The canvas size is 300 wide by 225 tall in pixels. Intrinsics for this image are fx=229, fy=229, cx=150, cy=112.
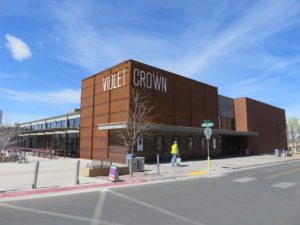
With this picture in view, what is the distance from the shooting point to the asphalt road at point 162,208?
5.71 metres

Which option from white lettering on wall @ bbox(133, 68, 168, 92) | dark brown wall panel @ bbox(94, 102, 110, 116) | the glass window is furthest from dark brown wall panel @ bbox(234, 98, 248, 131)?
dark brown wall panel @ bbox(94, 102, 110, 116)

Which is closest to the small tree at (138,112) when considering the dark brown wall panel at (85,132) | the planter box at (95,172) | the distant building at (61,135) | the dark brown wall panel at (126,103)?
the dark brown wall panel at (126,103)

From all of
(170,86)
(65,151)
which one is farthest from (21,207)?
(65,151)

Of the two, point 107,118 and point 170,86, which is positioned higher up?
point 170,86

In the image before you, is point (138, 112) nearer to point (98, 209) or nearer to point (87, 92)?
point (87, 92)

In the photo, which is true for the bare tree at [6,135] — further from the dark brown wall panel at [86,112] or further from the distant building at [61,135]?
the dark brown wall panel at [86,112]

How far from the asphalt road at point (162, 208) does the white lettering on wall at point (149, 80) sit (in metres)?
13.3

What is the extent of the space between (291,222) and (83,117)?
2445 centimetres

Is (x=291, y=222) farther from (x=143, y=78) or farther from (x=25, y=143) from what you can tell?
(x=25, y=143)

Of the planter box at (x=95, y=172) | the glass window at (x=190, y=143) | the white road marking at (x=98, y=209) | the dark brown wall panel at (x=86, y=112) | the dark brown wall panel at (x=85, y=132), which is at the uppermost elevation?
the dark brown wall panel at (x=86, y=112)

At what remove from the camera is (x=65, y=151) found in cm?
2916

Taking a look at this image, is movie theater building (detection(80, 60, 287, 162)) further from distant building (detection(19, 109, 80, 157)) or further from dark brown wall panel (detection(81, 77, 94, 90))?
distant building (detection(19, 109, 80, 157))

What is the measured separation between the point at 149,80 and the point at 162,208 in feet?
54.1

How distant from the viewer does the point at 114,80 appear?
22844mm
